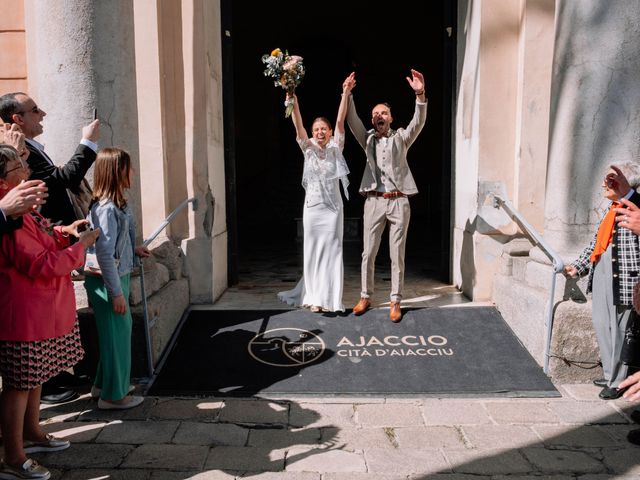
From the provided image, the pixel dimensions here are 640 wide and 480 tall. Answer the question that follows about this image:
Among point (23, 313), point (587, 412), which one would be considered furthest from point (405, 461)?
point (23, 313)

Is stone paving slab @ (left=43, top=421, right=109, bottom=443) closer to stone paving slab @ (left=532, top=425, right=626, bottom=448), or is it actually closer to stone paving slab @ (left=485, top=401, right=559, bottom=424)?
stone paving slab @ (left=485, top=401, right=559, bottom=424)

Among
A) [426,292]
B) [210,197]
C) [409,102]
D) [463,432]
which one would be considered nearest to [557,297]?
[463,432]

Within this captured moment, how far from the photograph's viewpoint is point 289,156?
1667 cm

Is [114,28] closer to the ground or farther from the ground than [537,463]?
farther from the ground

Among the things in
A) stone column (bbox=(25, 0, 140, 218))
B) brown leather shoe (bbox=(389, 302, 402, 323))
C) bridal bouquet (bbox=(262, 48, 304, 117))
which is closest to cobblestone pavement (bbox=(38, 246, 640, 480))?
brown leather shoe (bbox=(389, 302, 402, 323))

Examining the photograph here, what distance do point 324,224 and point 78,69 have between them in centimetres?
248

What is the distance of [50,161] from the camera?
158 inches

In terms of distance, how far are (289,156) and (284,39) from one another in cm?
306

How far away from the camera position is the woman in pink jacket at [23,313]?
10.2 ft

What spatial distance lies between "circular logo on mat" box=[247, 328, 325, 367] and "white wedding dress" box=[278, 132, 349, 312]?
529mm

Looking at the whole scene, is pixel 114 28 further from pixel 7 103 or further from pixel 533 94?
pixel 533 94

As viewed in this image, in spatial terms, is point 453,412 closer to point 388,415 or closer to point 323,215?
point 388,415

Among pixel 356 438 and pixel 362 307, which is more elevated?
pixel 362 307

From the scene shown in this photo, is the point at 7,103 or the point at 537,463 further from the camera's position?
the point at 7,103
